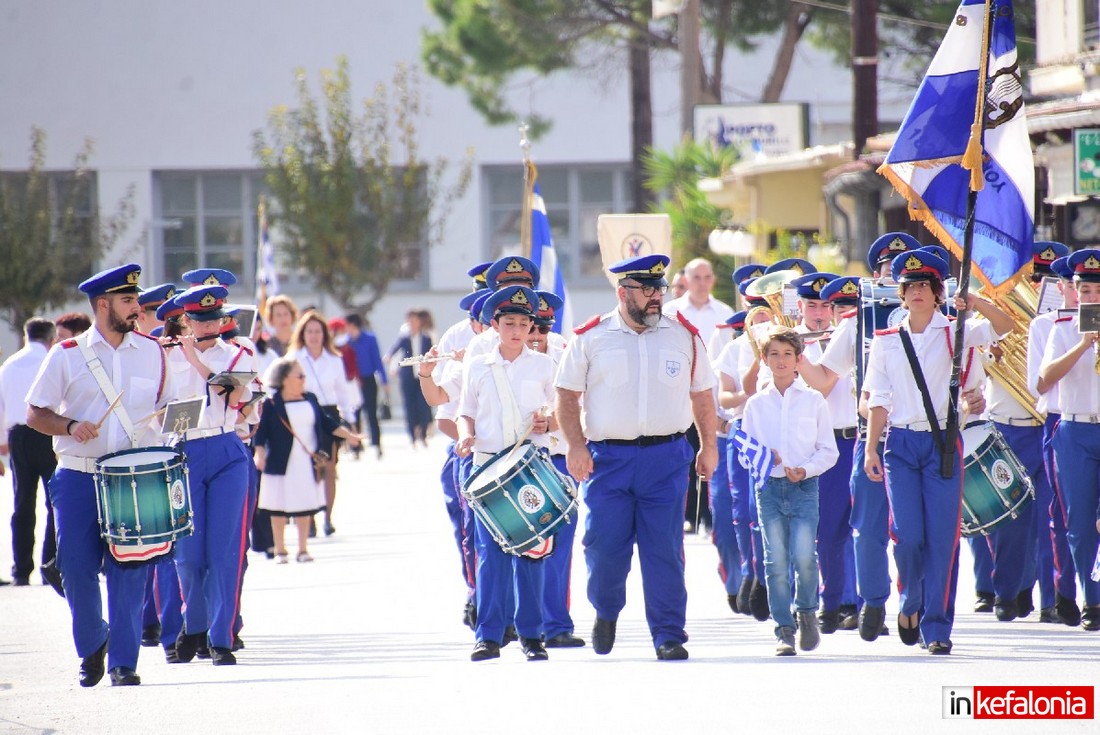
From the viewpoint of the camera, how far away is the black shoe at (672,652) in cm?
962

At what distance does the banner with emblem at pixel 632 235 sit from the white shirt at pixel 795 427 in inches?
287

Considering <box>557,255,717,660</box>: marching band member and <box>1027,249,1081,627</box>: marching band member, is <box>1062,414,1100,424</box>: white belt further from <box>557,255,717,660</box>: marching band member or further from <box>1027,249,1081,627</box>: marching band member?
<box>557,255,717,660</box>: marching band member

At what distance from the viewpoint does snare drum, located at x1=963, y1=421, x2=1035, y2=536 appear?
1041cm

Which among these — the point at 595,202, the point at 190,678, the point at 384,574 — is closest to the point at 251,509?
the point at 190,678

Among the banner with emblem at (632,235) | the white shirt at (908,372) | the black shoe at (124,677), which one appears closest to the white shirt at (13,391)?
the banner with emblem at (632,235)

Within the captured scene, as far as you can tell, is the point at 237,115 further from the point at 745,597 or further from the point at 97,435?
the point at 97,435

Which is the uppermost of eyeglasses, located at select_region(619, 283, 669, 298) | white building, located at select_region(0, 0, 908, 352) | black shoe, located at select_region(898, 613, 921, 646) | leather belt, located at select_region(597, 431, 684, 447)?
white building, located at select_region(0, 0, 908, 352)

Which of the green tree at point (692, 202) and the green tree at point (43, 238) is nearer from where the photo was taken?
the green tree at point (692, 202)

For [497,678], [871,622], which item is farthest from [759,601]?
[497,678]

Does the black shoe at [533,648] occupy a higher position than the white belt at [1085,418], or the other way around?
the white belt at [1085,418]

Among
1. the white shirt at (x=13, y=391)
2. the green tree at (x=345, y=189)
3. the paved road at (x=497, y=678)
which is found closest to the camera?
the paved road at (x=497, y=678)

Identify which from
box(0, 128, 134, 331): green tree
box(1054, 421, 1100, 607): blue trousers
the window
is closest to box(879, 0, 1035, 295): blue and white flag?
box(1054, 421, 1100, 607): blue trousers

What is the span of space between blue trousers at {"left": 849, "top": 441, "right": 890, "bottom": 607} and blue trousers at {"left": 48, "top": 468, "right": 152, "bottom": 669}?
3.71 meters

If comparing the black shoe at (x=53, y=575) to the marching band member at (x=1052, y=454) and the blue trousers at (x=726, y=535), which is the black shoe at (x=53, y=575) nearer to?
the blue trousers at (x=726, y=535)
